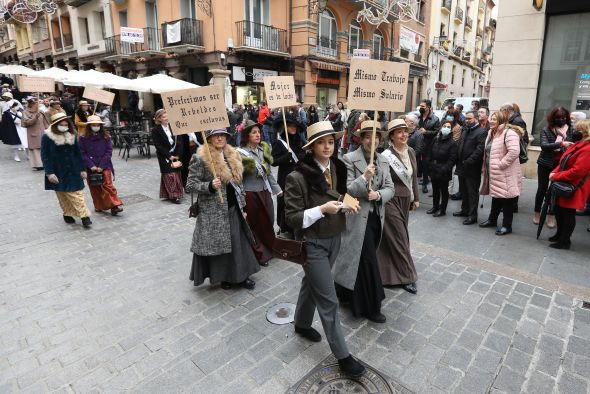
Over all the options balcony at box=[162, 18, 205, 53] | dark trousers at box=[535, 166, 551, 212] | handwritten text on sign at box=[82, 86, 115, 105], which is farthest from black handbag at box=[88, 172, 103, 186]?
balcony at box=[162, 18, 205, 53]

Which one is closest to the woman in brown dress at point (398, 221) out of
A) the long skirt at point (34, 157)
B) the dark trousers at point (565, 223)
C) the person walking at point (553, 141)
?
the dark trousers at point (565, 223)

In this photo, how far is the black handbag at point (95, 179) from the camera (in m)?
6.54

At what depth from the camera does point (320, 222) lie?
9.36ft

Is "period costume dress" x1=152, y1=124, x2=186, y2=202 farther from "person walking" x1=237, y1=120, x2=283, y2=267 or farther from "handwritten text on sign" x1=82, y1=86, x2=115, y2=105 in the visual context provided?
"person walking" x1=237, y1=120, x2=283, y2=267

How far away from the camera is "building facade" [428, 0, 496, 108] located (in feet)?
106

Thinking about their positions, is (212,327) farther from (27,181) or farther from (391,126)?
(27,181)

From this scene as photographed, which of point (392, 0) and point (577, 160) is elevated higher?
point (392, 0)

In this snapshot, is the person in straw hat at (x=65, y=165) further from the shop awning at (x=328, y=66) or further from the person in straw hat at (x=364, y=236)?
the shop awning at (x=328, y=66)

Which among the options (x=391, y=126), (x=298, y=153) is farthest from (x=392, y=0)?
(x=391, y=126)

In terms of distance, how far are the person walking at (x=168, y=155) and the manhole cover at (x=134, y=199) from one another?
478mm

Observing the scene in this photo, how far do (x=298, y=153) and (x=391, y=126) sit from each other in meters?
2.39

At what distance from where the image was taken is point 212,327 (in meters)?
3.49

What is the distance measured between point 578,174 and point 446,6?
108 ft

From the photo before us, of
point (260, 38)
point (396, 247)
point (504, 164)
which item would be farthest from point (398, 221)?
point (260, 38)
